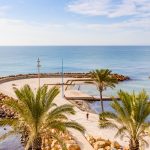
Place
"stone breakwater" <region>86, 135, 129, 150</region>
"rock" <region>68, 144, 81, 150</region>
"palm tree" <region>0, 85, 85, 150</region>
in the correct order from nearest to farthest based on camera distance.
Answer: "palm tree" <region>0, 85, 85, 150</region> < "rock" <region>68, 144, 81, 150</region> < "stone breakwater" <region>86, 135, 129, 150</region>

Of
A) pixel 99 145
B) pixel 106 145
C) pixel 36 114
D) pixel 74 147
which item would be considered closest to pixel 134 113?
pixel 36 114

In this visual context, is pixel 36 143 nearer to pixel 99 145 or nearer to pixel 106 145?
pixel 99 145

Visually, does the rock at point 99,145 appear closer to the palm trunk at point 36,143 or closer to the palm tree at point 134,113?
the palm tree at point 134,113

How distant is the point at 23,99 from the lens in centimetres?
2080

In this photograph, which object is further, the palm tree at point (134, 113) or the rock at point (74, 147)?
the rock at point (74, 147)

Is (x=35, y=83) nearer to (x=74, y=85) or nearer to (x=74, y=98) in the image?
(x=74, y=85)

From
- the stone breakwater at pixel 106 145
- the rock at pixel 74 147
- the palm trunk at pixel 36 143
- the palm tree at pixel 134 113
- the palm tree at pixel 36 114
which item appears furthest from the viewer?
the stone breakwater at pixel 106 145

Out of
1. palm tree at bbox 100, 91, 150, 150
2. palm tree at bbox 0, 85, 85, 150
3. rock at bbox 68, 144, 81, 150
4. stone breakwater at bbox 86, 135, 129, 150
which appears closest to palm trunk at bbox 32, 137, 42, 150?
palm tree at bbox 0, 85, 85, 150

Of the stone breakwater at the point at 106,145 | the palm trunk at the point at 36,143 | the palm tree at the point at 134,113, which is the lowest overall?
the stone breakwater at the point at 106,145

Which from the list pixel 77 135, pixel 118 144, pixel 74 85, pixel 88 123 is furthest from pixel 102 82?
pixel 74 85

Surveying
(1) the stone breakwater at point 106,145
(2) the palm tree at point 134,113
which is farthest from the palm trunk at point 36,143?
→ (1) the stone breakwater at point 106,145

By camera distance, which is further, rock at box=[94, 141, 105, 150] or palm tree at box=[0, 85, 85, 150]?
rock at box=[94, 141, 105, 150]

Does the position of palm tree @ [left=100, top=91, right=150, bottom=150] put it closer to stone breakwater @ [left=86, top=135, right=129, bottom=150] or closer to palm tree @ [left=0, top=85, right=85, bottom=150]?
palm tree @ [left=0, top=85, right=85, bottom=150]

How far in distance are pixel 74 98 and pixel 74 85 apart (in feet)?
54.9
